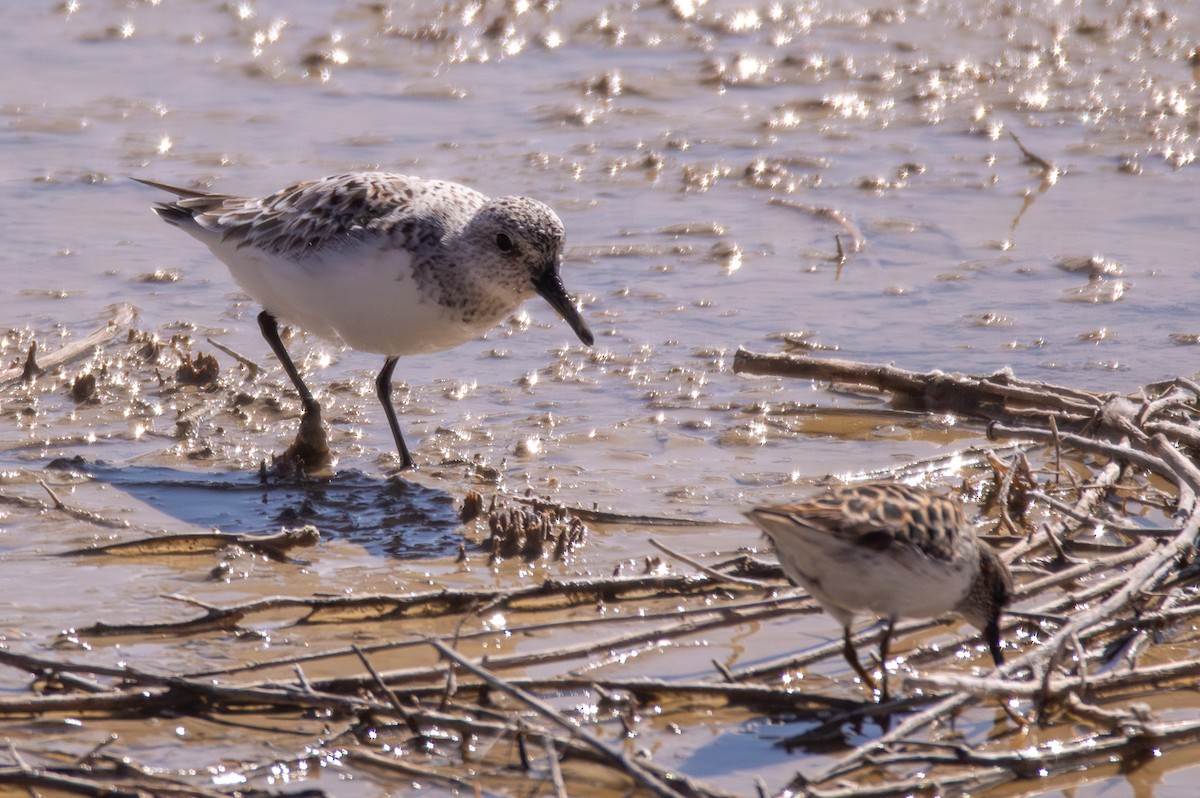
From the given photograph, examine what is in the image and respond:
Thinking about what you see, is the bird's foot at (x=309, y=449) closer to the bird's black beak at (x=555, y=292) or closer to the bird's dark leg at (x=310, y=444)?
the bird's dark leg at (x=310, y=444)

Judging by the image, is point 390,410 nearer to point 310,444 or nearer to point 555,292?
point 310,444

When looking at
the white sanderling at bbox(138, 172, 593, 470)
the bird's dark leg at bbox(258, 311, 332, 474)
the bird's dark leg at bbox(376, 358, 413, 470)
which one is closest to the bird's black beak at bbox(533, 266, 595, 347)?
the white sanderling at bbox(138, 172, 593, 470)

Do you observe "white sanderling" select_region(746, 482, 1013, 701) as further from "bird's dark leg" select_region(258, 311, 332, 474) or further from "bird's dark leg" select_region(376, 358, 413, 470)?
"bird's dark leg" select_region(258, 311, 332, 474)

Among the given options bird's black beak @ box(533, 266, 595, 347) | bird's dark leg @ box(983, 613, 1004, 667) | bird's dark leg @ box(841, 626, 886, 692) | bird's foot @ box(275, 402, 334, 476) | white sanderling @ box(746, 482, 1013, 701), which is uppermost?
bird's black beak @ box(533, 266, 595, 347)

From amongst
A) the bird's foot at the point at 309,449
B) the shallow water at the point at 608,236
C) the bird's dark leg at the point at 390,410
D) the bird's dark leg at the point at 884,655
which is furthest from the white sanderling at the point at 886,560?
the bird's foot at the point at 309,449

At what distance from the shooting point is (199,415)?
23.3 feet

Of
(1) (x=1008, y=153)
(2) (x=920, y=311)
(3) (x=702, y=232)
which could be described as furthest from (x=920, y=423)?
(1) (x=1008, y=153)

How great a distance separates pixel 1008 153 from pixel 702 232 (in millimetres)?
2955

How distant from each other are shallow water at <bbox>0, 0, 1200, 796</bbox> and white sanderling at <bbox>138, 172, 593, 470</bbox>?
23.9 inches

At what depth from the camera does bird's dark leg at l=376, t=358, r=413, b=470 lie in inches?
262

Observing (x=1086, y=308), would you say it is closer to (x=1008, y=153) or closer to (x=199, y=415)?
(x=1008, y=153)

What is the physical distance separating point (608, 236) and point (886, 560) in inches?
223

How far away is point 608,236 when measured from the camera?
984 cm

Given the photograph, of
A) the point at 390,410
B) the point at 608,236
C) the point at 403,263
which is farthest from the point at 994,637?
the point at 608,236
